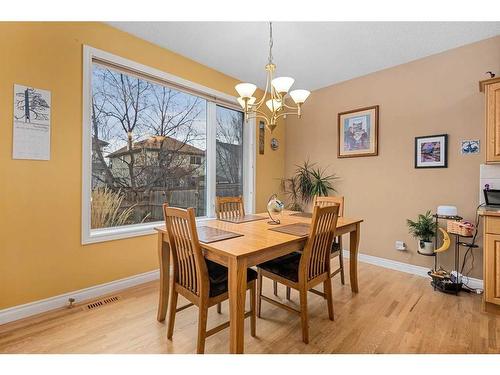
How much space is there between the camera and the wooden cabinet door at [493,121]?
89.9 inches

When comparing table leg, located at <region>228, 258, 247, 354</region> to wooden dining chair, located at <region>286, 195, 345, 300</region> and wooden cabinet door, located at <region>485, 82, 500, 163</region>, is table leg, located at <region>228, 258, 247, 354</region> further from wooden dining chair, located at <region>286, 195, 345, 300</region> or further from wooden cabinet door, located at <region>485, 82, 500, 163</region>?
wooden cabinet door, located at <region>485, 82, 500, 163</region>

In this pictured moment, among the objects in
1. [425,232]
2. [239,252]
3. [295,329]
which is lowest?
[295,329]

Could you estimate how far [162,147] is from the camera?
3.07 meters

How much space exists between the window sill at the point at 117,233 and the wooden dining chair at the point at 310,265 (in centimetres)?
102

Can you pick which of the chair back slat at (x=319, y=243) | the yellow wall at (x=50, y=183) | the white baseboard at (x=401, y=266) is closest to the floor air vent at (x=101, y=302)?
the yellow wall at (x=50, y=183)

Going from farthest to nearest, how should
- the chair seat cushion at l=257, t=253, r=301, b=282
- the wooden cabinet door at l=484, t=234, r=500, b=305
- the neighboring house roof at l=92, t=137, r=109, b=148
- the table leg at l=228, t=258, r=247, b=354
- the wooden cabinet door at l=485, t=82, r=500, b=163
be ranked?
the neighboring house roof at l=92, t=137, r=109, b=148 → the wooden cabinet door at l=485, t=82, r=500, b=163 → the wooden cabinet door at l=484, t=234, r=500, b=305 → the chair seat cushion at l=257, t=253, r=301, b=282 → the table leg at l=228, t=258, r=247, b=354

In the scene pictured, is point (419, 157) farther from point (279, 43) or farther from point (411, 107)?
point (279, 43)

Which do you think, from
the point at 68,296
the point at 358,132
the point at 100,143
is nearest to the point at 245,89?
the point at 100,143

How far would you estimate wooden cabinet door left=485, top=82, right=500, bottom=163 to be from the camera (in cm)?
228

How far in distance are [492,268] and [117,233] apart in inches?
137

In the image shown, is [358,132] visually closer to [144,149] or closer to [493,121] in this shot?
[493,121]

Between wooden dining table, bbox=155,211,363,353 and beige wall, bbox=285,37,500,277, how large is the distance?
131cm

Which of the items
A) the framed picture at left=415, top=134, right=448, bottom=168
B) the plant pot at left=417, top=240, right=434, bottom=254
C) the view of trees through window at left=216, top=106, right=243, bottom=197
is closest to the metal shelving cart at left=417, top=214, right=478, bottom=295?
the plant pot at left=417, top=240, right=434, bottom=254

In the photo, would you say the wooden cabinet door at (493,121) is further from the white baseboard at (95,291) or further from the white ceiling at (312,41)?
the white baseboard at (95,291)
